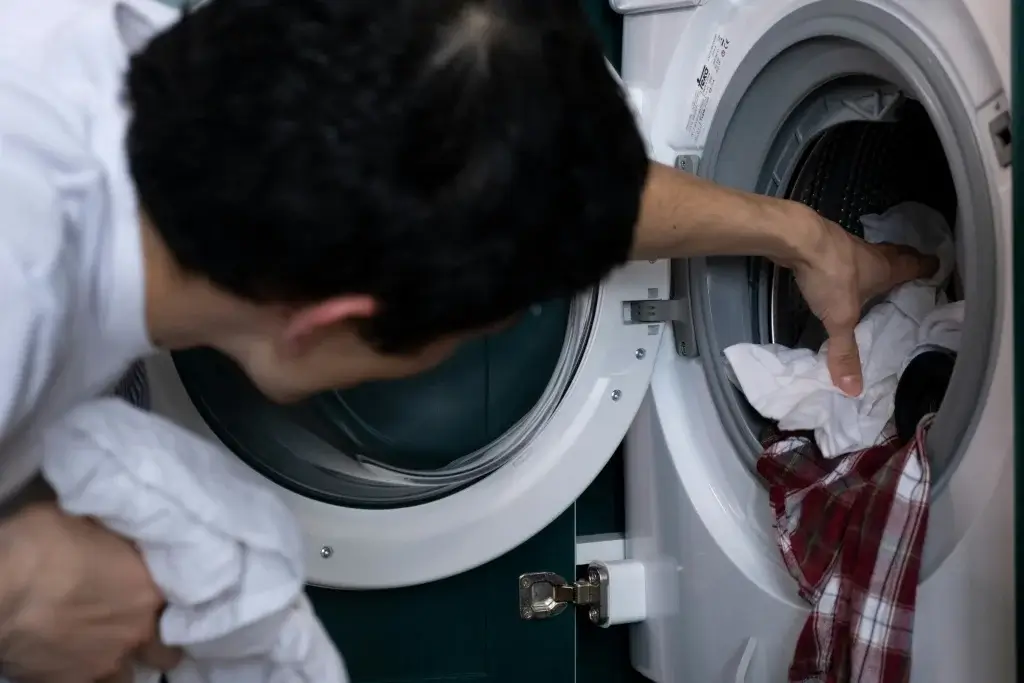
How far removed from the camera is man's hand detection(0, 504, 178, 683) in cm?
57

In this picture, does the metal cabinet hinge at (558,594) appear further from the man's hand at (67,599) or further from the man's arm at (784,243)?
the man's hand at (67,599)

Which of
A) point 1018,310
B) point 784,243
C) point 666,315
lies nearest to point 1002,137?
point 1018,310

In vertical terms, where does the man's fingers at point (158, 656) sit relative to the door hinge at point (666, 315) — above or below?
below

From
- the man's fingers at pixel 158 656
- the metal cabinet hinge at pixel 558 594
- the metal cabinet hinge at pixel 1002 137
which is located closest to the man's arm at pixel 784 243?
the metal cabinet hinge at pixel 1002 137

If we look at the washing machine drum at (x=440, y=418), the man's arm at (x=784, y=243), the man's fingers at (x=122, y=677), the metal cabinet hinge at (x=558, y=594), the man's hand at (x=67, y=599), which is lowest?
the metal cabinet hinge at (x=558, y=594)

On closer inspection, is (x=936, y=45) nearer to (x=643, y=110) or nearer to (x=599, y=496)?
(x=643, y=110)

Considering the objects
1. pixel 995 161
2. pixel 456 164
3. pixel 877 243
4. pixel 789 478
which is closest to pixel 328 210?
pixel 456 164

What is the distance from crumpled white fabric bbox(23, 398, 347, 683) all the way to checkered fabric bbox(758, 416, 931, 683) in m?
0.43

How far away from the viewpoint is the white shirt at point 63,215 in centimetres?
50

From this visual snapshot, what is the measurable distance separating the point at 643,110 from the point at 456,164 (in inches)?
22.3

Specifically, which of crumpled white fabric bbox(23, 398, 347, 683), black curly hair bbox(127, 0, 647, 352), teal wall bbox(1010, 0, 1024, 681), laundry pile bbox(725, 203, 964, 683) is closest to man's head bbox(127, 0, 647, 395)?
black curly hair bbox(127, 0, 647, 352)

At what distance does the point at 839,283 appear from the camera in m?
0.93

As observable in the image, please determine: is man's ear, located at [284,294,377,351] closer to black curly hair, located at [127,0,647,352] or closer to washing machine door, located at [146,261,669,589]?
black curly hair, located at [127,0,647,352]

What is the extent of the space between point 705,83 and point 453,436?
1.44 feet
